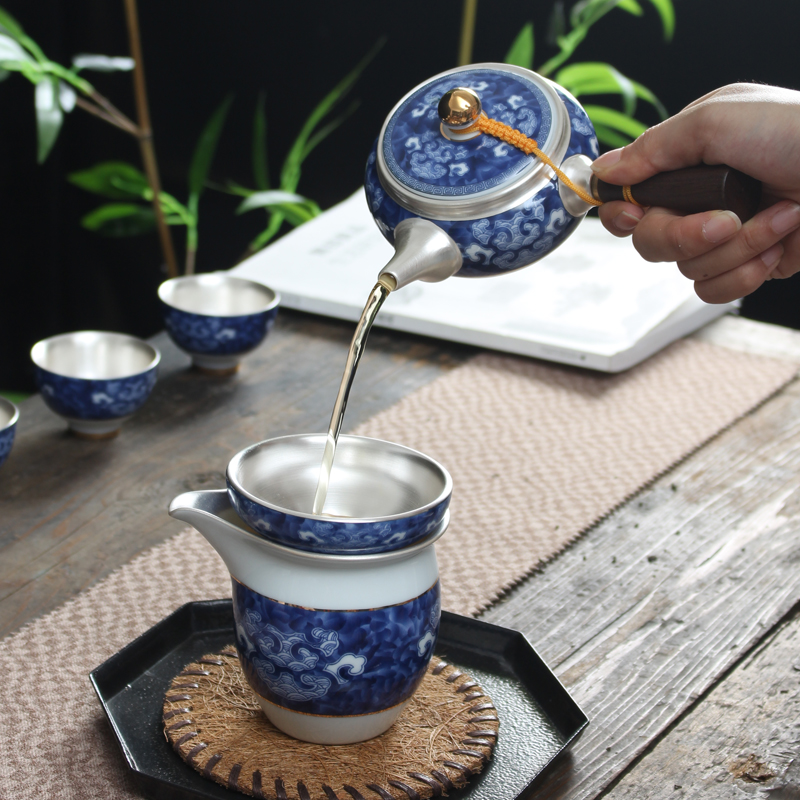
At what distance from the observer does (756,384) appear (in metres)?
1.32

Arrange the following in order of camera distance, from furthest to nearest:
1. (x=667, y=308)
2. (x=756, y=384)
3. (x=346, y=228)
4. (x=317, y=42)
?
(x=317, y=42), (x=346, y=228), (x=667, y=308), (x=756, y=384)

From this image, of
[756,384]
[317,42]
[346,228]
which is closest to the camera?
[756,384]

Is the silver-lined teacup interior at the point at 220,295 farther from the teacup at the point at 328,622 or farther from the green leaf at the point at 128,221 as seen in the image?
the green leaf at the point at 128,221

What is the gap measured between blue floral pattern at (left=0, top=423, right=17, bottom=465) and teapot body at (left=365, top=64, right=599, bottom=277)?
47 centimetres

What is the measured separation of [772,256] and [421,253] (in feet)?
1.40

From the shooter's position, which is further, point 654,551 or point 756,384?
point 756,384

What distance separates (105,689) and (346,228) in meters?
1.14

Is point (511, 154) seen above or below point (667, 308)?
above

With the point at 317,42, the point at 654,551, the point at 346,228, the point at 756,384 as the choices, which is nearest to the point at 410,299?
the point at 346,228

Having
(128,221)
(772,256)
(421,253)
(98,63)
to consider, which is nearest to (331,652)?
(421,253)

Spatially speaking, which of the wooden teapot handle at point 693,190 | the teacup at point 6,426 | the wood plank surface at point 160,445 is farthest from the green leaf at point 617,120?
the teacup at point 6,426

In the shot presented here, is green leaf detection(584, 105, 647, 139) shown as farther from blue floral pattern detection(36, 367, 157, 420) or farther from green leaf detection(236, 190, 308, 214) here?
blue floral pattern detection(36, 367, 157, 420)

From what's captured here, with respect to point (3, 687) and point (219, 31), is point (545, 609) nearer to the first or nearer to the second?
point (3, 687)

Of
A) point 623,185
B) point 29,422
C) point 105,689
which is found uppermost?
point 623,185
